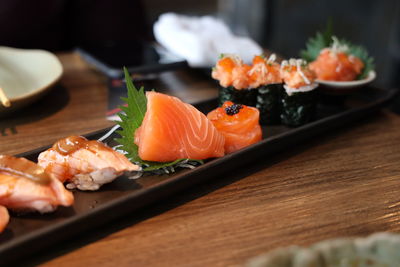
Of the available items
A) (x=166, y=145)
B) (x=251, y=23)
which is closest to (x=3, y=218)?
(x=166, y=145)

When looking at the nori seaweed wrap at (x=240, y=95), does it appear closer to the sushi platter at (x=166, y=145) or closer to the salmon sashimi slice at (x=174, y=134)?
the sushi platter at (x=166, y=145)

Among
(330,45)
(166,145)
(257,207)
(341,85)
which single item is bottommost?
(257,207)

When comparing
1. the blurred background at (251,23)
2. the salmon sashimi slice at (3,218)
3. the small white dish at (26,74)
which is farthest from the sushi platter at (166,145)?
the blurred background at (251,23)

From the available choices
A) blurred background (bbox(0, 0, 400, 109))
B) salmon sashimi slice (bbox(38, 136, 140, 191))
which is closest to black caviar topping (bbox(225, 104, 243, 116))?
salmon sashimi slice (bbox(38, 136, 140, 191))

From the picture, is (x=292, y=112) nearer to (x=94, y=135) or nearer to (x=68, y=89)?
(x=94, y=135)

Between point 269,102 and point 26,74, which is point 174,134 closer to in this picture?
point 269,102

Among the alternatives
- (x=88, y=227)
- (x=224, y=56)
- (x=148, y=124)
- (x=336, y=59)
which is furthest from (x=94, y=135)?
(x=336, y=59)

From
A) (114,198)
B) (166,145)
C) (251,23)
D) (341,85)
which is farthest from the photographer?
(251,23)
